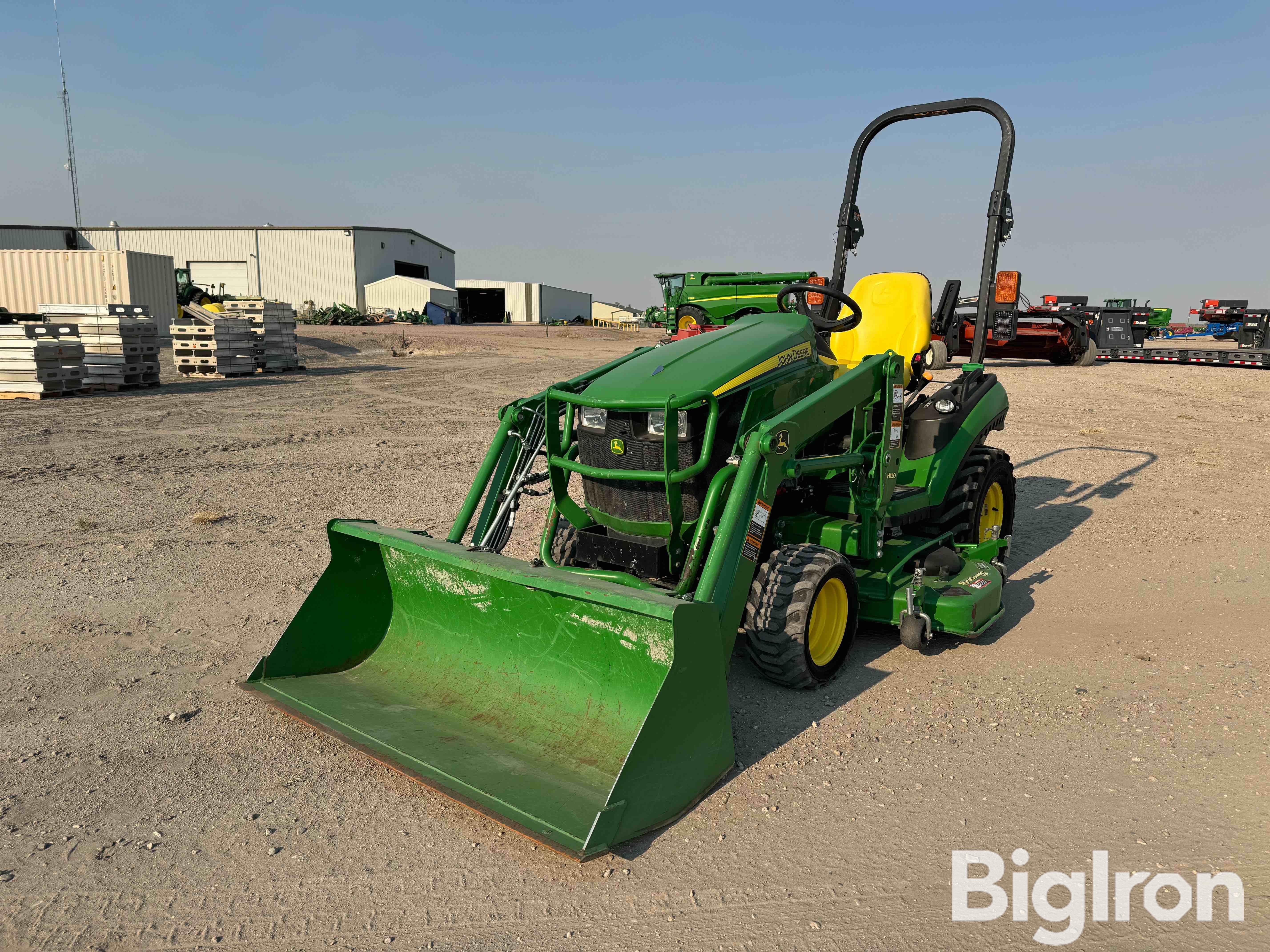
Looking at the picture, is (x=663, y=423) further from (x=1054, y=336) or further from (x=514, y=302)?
(x=514, y=302)

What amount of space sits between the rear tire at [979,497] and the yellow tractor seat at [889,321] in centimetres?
68

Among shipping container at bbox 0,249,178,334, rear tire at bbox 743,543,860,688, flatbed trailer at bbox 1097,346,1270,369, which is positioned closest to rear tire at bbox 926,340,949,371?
rear tire at bbox 743,543,860,688

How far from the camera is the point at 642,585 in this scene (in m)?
3.51

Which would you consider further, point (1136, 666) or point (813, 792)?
point (1136, 666)

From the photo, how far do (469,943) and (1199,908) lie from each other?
1.94m

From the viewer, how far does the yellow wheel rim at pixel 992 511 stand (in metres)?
5.24

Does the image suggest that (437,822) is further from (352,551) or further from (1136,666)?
(1136,666)

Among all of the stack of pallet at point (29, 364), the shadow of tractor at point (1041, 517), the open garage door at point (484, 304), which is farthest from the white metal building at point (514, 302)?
the shadow of tractor at point (1041, 517)

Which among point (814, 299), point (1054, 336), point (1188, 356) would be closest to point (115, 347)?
point (814, 299)

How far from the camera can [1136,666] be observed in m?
4.02

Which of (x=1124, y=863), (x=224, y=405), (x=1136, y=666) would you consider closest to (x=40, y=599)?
(x=1124, y=863)

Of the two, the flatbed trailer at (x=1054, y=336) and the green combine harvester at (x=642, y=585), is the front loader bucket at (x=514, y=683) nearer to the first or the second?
the green combine harvester at (x=642, y=585)

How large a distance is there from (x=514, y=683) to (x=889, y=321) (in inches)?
122

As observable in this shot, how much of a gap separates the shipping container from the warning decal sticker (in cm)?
2447
